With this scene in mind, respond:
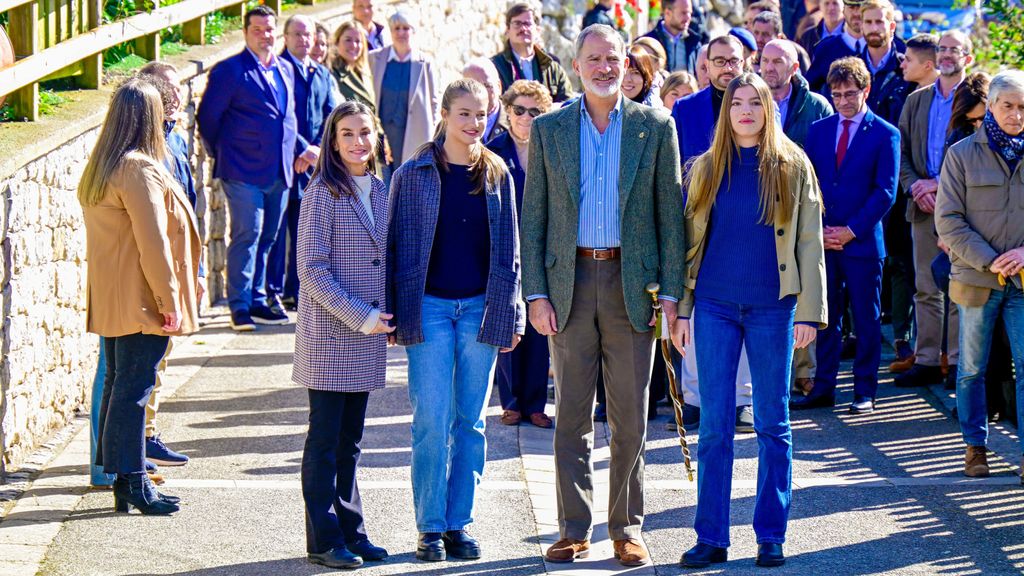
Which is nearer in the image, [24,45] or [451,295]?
[451,295]

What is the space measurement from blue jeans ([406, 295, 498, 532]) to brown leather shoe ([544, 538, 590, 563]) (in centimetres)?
38

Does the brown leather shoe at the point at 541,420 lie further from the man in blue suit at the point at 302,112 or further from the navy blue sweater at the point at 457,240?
the man in blue suit at the point at 302,112

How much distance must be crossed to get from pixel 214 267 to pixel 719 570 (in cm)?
643

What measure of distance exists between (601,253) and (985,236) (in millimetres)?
2491

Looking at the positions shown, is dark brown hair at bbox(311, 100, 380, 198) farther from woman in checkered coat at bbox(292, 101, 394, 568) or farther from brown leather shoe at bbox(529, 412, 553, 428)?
brown leather shoe at bbox(529, 412, 553, 428)

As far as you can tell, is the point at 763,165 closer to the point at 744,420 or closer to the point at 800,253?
the point at 800,253

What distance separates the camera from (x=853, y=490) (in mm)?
7031

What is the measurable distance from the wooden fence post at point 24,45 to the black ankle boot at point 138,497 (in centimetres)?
240

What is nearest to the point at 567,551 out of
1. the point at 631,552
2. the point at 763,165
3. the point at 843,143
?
the point at 631,552

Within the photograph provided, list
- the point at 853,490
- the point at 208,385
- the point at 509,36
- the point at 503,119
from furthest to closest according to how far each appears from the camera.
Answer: the point at 509,36 < the point at 503,119 < the point at 208,385 < the point at 853,490

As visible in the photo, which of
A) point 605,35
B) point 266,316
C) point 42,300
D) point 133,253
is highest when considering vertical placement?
point 605,35

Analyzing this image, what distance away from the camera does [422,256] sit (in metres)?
5.89

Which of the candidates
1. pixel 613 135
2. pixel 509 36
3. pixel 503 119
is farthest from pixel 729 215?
pixel 509 36

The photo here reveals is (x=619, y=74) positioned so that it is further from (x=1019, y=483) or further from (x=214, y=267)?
(x=214, y=267)
